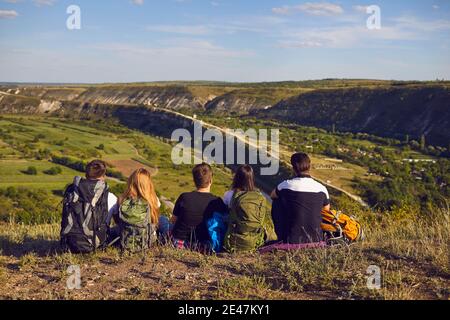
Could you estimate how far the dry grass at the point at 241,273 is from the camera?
4.72 metres

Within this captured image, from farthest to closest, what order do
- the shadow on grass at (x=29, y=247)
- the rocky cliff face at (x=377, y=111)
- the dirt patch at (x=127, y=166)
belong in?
the rocky cliff face at (x=377, y=111)
the dirt patch at (x=127, y=166)
the shadow on grass at (x=29, y=247)

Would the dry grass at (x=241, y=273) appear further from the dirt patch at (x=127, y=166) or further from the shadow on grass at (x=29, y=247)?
the dirt patch at (x=127, y=166)

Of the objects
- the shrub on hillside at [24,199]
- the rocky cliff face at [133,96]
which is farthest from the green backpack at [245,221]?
the rocky cliff face at [133,96]

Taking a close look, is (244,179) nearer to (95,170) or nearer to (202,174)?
(202,174)

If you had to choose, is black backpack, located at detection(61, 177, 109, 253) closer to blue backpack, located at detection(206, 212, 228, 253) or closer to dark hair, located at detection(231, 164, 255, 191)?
blue backpack, located at detection(206, 212, 228, 253)

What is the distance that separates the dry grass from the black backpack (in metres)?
0.19

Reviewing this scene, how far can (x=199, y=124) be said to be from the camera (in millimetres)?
70438

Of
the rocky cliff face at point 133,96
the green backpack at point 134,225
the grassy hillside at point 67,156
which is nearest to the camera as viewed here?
the green backpack at point 134,225

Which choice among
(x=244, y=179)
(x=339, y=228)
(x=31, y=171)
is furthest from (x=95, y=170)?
(x=31, y=171)

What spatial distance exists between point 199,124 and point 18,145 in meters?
24.1

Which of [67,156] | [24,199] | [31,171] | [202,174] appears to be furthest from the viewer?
[67,156]

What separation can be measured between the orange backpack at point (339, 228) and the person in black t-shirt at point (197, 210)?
1324 mm

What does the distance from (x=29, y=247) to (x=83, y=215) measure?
142 centimetres

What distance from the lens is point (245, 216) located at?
6.11 m
